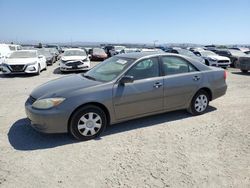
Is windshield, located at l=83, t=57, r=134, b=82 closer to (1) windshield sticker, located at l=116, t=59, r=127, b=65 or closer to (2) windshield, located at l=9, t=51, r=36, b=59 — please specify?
(1) windshield sticker, located at l=116, t=59, r=127, b=65

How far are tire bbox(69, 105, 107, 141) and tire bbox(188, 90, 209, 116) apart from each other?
230 cm

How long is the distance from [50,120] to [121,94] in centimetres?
135

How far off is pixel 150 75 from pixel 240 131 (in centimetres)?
211

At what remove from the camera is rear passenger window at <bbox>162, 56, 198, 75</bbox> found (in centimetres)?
526

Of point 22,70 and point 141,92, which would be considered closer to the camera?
point 141,92

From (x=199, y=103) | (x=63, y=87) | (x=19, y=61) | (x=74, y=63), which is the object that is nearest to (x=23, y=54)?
(x=19, y=61)

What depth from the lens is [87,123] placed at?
14.4 ft

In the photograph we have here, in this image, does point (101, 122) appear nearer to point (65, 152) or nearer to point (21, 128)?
point (65, 152)

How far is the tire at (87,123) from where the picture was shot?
4281mm

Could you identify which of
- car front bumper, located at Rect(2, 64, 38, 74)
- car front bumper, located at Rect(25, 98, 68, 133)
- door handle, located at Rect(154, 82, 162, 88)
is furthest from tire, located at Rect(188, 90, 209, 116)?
car front bumper, located at Rect(2, 64, 38, 74)

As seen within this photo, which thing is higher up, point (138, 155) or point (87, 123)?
point (87, 123)

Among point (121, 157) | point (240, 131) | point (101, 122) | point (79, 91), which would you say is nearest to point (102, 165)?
point (121, 157)

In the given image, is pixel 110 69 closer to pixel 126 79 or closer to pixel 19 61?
pixel 126 79

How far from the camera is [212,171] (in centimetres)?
Answer: 339
